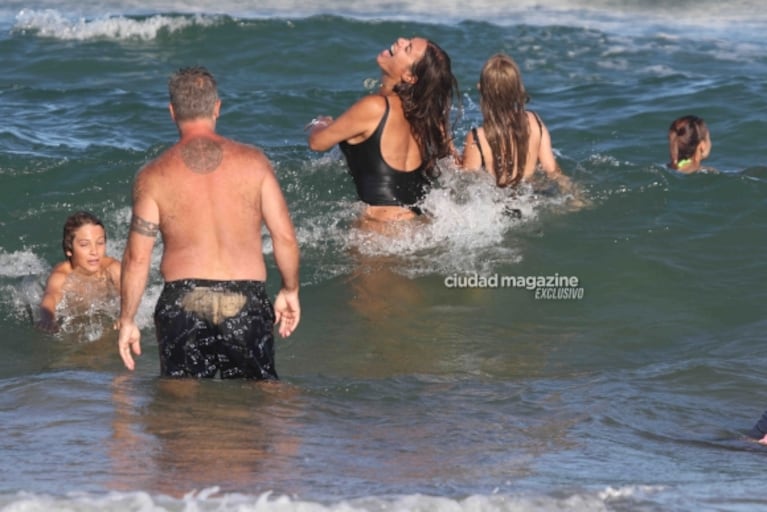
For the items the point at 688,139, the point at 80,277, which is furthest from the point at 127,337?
the point at 688,139

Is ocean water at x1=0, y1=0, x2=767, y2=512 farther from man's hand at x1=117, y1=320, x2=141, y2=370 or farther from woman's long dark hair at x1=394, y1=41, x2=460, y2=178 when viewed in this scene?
woman's long dark hair at x1=394, y1=41, x2=460, y2=178

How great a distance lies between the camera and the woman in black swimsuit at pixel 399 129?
8.39m

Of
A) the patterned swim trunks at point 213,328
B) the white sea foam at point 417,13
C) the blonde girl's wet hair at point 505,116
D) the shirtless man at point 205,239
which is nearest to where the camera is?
the shirtless man at point 205,239

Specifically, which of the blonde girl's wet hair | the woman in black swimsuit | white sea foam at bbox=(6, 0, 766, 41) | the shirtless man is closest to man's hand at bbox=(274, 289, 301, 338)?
the shirtless man

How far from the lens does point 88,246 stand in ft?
28.5

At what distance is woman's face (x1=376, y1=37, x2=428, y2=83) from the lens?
837 cm

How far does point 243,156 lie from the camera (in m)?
6.13

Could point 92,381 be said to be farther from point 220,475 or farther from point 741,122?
point 741,122

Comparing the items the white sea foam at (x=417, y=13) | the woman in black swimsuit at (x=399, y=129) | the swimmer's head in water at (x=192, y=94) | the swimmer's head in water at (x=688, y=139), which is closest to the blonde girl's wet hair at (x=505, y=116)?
the woman in black swimsuit at (x=399, y=129)

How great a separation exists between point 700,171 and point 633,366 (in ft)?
11.8

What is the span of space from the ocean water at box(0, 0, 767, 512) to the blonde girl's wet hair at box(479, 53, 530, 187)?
10.9 inches

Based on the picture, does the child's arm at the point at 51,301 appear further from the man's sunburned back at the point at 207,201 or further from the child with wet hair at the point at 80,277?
the man's sunburned back at the point at 207,201

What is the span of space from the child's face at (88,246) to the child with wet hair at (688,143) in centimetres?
497

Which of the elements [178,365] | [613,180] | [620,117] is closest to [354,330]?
[178,365]
